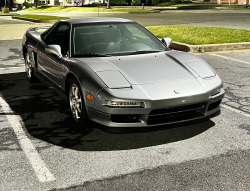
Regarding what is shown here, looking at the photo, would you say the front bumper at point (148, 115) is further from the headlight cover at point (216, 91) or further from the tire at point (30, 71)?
the tire at point (30, 71)

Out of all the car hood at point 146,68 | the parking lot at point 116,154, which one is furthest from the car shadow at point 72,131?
the car hood at point 146,68

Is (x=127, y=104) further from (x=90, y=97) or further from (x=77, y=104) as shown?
(x=77, y=104)

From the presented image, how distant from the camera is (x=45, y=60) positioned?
5973 mm

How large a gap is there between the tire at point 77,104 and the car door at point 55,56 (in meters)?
0.39

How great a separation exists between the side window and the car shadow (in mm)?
919

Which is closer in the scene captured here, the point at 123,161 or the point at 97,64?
the point at 123,161

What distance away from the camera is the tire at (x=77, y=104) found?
460 centimetres

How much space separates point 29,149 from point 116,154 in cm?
97

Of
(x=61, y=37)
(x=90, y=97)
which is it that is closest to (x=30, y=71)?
(x=61, y=37)

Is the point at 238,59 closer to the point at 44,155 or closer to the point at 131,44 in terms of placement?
the point at 131,44

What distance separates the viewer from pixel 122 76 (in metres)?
4.50

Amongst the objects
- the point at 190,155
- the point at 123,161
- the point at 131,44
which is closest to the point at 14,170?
the point at 123,161

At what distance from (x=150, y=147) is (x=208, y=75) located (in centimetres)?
122

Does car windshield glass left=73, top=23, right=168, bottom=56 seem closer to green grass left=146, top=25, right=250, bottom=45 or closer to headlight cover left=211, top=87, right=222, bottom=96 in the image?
headlight cover left=211, top=87, right=222, bottom=96
